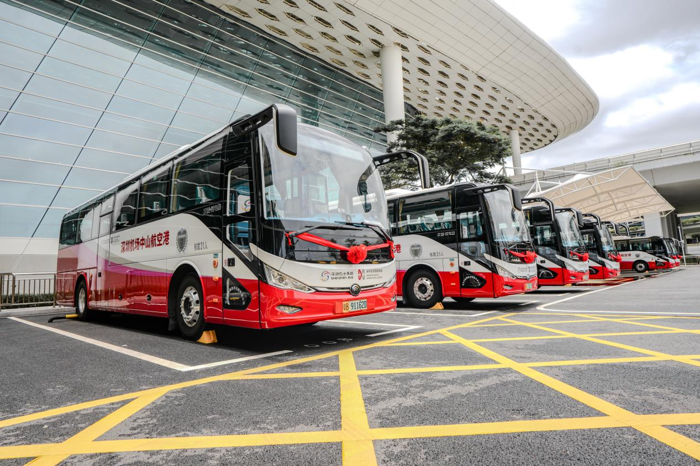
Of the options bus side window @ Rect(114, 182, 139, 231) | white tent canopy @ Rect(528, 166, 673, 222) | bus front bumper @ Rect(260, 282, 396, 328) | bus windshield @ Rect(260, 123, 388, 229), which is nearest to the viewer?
bus front bumper @ Rect(260, 282, 396, 328)

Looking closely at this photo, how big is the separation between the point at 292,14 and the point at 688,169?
30.8 meters

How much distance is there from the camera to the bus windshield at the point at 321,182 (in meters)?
5.04

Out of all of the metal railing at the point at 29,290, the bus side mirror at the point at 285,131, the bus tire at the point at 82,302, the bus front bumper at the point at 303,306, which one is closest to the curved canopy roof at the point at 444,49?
the metal railing at the point at 29,290

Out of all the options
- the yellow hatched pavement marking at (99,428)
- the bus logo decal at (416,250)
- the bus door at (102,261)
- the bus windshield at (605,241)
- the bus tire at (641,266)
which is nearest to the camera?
the yellow hatched pavement marking at (99,428)

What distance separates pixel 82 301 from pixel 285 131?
7975mm

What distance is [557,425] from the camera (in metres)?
2.49

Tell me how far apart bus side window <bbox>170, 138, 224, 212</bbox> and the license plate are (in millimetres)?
2137

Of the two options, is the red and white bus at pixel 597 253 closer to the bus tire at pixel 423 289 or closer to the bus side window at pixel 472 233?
the bus side window at pixel 472 233

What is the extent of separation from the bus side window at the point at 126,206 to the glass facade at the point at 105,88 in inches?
490

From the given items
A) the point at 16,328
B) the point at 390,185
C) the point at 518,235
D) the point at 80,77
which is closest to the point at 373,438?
the point at 518,235

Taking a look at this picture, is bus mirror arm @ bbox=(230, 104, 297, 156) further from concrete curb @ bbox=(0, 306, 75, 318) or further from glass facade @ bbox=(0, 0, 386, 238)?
glass facade @ bbox=(0, 0, 386, 238)

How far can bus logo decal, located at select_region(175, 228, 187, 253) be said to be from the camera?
6.06 meters

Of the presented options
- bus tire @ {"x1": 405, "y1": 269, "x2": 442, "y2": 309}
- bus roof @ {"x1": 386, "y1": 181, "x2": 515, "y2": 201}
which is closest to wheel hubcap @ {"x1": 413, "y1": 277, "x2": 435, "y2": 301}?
bus tire @ {"x1": 405, "y1": 269, "x2": 442, "y2": 309}

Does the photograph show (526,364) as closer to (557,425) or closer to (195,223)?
(557,425)
